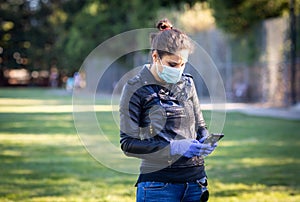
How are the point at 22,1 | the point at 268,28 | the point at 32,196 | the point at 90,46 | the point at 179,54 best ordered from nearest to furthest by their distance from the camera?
the point at 179,54 → the point at 32,196 → the point at 268,28 → the point at 90,46 → the point at 22,1

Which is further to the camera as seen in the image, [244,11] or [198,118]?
[244,11]

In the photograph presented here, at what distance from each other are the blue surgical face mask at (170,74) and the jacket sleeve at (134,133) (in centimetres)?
18

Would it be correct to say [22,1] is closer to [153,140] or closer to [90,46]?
[90,46]

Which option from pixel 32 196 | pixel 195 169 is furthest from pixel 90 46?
pixel 195 169

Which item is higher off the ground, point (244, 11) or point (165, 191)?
point (165, 191)

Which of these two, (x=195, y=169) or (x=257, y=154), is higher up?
(x=195, y=169)

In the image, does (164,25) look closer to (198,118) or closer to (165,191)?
(198,118)

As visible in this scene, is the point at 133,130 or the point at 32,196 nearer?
the point at 133,130

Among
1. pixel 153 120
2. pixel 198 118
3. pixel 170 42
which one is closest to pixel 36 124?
pixel 198 118

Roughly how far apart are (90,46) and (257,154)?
127 feet

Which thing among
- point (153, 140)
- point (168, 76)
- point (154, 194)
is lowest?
point (154, 194)

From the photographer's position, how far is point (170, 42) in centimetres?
380

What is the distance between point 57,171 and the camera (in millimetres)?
10164

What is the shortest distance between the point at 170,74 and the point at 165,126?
0.32 metres
